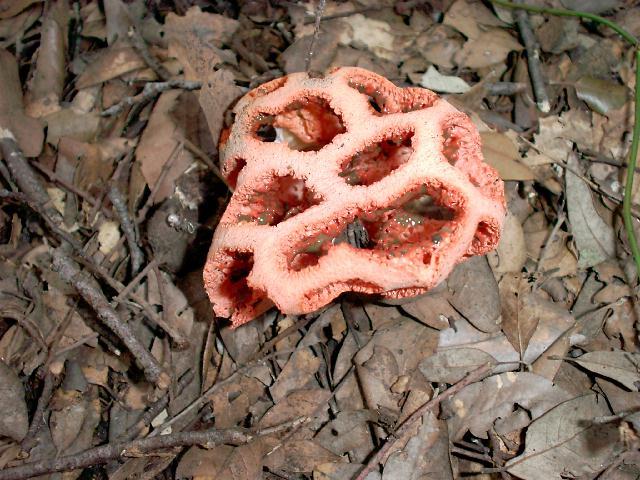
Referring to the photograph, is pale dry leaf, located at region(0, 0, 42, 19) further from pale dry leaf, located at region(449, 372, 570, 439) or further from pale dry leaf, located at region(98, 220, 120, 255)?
pale dry leaf, located at region(449, 372, 570, 439)

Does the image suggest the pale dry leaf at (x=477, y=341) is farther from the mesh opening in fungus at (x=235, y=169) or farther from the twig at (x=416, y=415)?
the mesh opening in fungus at (x=235, y=169)

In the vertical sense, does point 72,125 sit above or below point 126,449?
above

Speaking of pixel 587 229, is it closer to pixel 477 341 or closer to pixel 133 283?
pixel 477 341

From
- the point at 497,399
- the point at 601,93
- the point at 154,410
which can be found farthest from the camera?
the point at 601,93

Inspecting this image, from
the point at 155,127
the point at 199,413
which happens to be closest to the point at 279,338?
the point at 199,413

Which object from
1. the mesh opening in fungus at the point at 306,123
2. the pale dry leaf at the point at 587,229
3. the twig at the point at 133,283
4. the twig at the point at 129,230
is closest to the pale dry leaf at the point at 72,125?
the twig at the point at 129,230

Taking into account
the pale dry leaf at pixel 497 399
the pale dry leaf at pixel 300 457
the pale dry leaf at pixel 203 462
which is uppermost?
the pale dry leaf at pixel 497 399

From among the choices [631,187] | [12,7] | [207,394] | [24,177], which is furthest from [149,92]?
[631,187]
